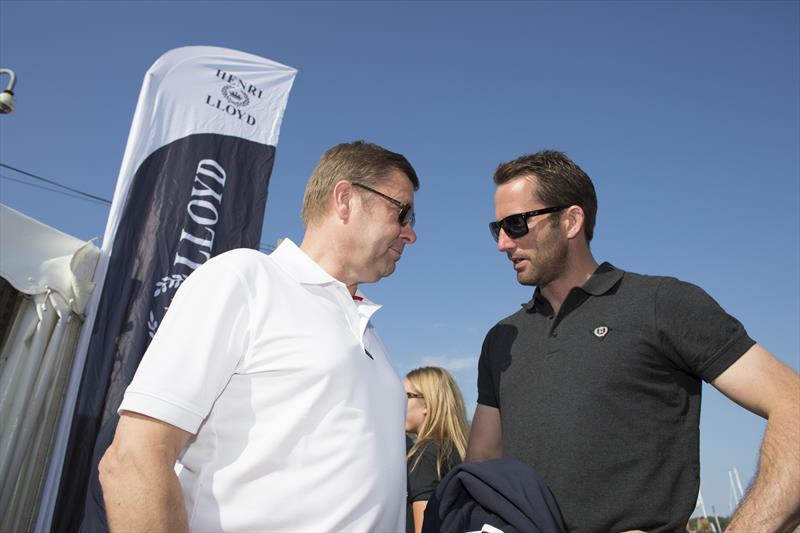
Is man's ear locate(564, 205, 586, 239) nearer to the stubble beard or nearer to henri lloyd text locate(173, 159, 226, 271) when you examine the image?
the stubble beard

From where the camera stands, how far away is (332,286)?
197 centimetres

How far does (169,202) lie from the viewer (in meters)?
5.18

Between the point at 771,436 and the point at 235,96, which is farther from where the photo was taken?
the point at 235,96

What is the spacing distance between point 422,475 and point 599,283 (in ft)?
A: 5.26

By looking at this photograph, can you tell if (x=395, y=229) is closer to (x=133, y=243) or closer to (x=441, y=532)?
(x=441, y=532)

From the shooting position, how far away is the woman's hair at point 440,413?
3.69m

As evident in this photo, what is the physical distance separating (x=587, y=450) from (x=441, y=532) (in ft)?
1.88

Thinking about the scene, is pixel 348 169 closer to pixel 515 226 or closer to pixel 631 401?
pixel 515 226

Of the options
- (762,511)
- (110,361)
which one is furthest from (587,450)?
(110,361)

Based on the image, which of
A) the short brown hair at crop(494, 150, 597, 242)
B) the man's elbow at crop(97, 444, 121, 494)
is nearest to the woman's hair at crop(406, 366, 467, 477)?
the short brown hair at crop(494, 150, 597, 242)

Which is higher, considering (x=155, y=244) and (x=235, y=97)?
(x=235, y=97)

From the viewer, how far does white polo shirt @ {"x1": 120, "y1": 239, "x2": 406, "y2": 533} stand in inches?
57.9

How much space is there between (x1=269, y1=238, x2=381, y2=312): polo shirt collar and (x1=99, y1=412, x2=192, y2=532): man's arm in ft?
2.14

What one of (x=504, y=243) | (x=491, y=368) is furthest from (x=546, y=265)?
(x=491, y=368)
